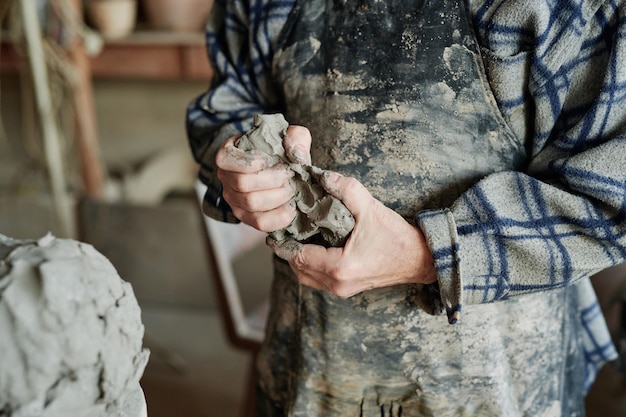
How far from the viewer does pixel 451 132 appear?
855 mm

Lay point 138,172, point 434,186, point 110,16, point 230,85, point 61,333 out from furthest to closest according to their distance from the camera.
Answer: point 138,172 → point 110,16 → point 230,85 → point 434,186 → point 61,333

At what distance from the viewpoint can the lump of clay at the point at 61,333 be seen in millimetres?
629

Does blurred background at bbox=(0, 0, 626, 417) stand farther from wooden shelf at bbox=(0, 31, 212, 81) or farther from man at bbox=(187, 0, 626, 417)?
man at bbox=(187, 0, 626, 417)

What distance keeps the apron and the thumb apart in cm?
12

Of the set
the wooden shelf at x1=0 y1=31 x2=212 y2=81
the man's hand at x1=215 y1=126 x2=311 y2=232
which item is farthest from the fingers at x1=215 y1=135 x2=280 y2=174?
the wooden shelf at x1=0 y1=31 x2=212 y2=81

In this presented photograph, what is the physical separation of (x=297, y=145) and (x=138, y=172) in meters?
2.32

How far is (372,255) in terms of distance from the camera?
80 cm

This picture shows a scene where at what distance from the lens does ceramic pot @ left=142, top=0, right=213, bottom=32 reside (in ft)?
8.18

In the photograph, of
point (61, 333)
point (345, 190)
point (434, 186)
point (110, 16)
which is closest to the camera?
point (61, 333)

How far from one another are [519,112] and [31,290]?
1.97ft

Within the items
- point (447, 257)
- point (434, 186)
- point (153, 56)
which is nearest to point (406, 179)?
point (434, 186)

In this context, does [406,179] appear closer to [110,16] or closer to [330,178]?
[330,178]

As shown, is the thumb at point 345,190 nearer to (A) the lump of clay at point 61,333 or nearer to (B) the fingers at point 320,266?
(B) the fingers at point 320,266

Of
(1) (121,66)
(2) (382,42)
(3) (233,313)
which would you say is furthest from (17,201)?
(2) (382,42)
